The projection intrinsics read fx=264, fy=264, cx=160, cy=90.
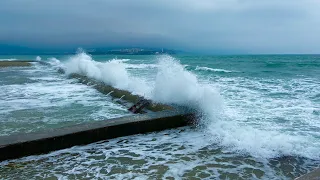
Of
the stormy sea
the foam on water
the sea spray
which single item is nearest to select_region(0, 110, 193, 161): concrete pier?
the stormy sea

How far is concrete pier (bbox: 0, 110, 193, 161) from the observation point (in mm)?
4223

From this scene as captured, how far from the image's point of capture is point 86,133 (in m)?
4.82

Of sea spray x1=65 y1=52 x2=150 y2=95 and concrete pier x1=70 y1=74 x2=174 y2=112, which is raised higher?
sea spray x1=65 y1=52 x2=150 y2=95

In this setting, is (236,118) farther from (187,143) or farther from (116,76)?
(116,76)

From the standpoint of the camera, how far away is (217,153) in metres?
4.30

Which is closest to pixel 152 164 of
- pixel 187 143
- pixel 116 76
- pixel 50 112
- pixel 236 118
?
pixel 187 143

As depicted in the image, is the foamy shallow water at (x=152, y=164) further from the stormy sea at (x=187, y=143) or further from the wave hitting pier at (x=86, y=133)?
the wave hitting pier at (x=86, y=133)

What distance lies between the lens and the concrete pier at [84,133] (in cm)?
422

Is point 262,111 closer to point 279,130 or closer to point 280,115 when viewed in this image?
point 280,115

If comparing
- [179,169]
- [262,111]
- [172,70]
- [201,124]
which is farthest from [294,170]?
[172,70]

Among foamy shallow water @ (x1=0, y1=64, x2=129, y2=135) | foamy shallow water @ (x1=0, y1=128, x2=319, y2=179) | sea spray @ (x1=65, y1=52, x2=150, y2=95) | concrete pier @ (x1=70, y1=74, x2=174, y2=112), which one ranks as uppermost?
sea spray @ (x1=65, y1=52, x2=150, y2=95)

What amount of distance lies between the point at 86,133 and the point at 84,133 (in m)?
0.04

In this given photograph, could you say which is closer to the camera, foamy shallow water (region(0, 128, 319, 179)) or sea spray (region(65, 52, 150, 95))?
foamy shallow water (region(0, 128, 319, 179))

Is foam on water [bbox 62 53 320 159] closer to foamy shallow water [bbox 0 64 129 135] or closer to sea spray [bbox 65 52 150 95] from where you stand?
sea spray [bbox 65 52 150 95]
